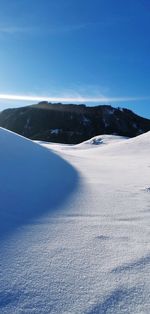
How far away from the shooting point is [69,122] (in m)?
83.9

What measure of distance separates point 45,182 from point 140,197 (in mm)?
1340

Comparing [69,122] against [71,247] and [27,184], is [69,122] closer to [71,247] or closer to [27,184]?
[27,184]

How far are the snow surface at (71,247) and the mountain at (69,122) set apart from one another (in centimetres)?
6947

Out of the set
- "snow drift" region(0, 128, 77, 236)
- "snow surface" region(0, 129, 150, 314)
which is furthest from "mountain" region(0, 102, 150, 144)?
"snow surface" region(0, 129, 150, 314)

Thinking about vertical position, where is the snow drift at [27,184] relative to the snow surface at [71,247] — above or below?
above

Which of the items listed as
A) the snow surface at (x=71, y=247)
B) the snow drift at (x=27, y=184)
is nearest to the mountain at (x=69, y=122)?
the snow drift at (x=27, y=184)

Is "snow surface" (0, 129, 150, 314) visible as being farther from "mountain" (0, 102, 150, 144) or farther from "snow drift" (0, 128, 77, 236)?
"mountain" (0, 102, 150, 144)

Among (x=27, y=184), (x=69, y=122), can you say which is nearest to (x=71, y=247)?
(x=27, y=184)

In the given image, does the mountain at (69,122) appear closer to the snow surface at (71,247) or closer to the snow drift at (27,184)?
the snow drift at (27,184)

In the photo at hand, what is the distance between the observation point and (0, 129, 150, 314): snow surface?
1.35 metres

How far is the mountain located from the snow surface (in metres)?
69.5

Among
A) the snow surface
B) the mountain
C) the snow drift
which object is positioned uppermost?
the mountain

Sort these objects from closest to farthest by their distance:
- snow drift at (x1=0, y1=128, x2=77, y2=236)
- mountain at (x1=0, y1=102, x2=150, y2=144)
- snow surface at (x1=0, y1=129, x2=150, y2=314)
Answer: snow surface at (x1=0, y1=129, x2=150, y2=314) → snow drift at (x1=0, y1=128, x2=77, y2=236) → mountain at (x1=0, y1=102, x2=150, y2=144)

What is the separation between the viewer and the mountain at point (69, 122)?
3068 inches
